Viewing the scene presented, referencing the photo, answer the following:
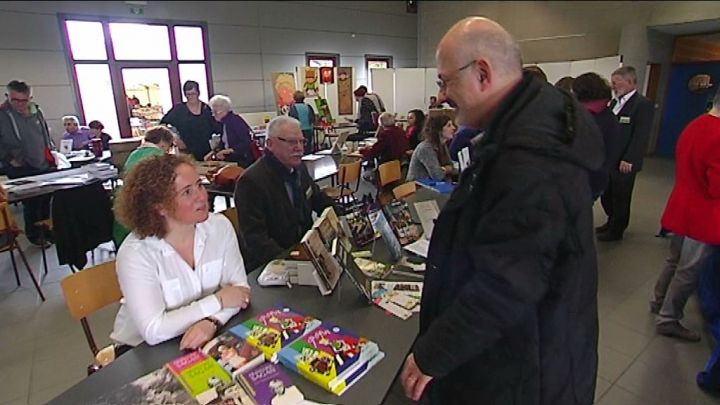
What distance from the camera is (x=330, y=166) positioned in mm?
4188

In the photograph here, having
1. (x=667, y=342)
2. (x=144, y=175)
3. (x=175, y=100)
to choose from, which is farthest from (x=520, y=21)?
(x=144, y=175)

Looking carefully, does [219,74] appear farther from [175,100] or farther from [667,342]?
[667,342]

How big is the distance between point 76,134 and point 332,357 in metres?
6.42

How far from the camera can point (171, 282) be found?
128cm

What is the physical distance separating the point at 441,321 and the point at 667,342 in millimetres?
2122

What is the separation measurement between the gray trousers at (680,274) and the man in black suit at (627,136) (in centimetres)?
131

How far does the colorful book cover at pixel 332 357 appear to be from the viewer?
959mm

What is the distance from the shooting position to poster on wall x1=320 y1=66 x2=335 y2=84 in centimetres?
925

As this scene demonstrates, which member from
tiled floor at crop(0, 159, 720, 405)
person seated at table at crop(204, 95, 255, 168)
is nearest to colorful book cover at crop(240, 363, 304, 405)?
tiled floor at crop(0, 159, 720, 405)

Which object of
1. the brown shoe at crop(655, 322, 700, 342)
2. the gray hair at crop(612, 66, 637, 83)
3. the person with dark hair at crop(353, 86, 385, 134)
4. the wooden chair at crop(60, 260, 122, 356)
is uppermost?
the gray hair at crop(612, 66, 637, 83)

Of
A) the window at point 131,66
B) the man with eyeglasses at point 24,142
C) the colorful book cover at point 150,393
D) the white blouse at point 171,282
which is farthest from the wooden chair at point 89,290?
the window at point 131,66

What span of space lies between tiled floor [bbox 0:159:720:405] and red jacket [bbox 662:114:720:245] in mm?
638

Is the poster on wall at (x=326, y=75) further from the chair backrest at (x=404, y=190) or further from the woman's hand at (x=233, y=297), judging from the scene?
the woman's hand at (x=233, y=297)

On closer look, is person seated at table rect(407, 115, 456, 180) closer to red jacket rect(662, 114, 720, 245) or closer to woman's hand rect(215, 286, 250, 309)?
red jacket rect(662, 114, 720, 245)
